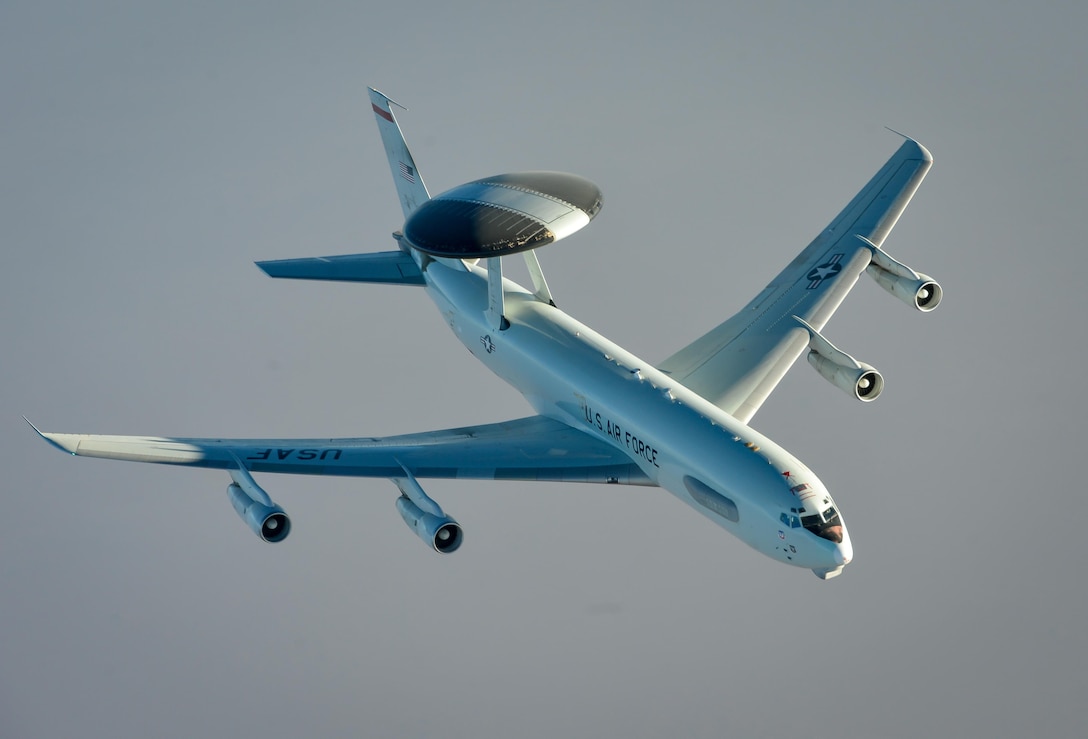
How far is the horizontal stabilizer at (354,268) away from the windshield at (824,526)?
74.9ft

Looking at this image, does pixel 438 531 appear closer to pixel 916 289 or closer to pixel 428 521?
pixel 428 521

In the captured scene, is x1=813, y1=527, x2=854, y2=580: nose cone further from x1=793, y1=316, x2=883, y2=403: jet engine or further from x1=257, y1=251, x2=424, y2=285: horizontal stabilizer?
x1=257, y1=251, x2=424, y2=285: horizontal stabilizer

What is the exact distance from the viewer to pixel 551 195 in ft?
153

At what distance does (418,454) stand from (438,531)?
3.80 m

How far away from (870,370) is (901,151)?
544 inches

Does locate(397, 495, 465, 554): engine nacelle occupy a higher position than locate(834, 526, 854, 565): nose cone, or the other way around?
locate(834, 526, 854, 565): nose cone

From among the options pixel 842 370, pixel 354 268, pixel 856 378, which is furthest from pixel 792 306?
pixel 354 268

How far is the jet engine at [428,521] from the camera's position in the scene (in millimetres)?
41719

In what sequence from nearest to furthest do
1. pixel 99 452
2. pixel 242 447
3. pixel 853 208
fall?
pixel 99 452, pixel 242 447, pixel 853 208

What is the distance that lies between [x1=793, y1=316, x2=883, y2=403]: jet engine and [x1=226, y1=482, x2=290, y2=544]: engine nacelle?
2188 cm

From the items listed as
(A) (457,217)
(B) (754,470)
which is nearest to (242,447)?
(A) (457,217)

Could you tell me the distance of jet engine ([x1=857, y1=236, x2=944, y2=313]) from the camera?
50.8 meters

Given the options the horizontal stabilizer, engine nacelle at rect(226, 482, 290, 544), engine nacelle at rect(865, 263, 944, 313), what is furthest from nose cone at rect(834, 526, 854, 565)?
the horizontal stabilizer

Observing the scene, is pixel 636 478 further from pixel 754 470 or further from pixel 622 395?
pixel 754 470
